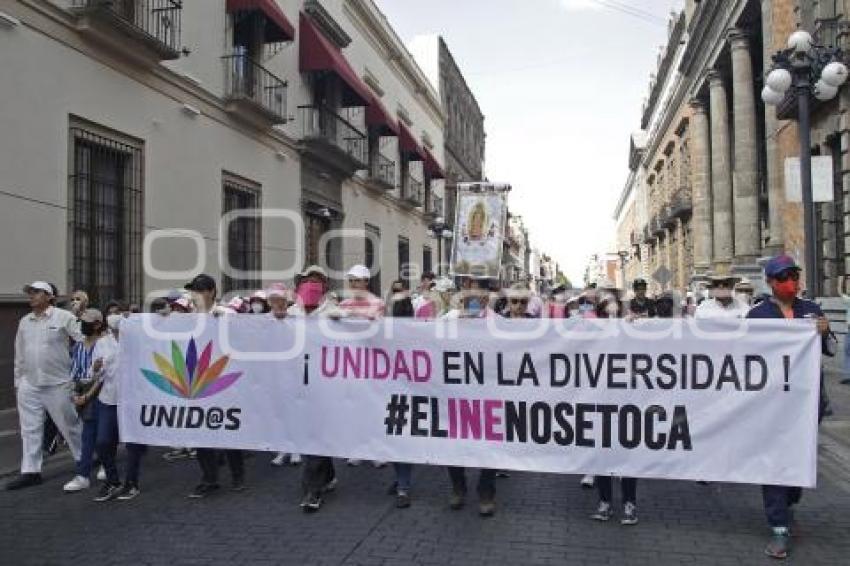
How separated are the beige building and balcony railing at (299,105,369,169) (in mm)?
66

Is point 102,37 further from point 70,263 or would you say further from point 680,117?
point 680,117

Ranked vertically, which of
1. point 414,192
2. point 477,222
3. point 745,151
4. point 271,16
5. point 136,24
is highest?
point 271,16

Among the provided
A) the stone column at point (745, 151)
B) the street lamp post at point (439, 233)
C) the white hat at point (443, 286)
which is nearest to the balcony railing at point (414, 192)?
the street lamp post at point (439, 233)

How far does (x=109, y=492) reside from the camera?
6.13 metres

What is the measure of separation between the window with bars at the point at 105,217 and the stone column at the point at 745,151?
2019cm

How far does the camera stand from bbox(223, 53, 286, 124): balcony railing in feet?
49.3

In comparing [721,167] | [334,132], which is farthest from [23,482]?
[721,167]

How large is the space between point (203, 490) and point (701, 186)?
3197 centimetres

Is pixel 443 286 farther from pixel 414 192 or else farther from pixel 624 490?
pixel 414 192

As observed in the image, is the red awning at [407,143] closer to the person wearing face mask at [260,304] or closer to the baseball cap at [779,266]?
the person wearing face mask at [260,304]

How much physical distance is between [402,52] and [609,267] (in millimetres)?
86645

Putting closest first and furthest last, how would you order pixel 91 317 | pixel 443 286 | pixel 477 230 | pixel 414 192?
1. pixel 91 317
2. pixel 443 286
3. pixel 477 230
4. pixel 414 192

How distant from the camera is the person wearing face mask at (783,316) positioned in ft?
15.5

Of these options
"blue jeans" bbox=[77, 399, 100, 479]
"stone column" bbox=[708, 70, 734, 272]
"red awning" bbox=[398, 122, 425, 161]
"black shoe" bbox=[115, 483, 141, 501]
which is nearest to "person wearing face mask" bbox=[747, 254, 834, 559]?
"black shoe" bbox=[115, 483, 141, 501]
